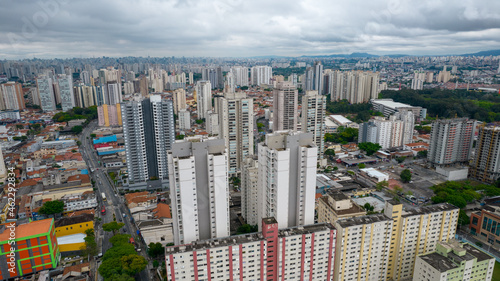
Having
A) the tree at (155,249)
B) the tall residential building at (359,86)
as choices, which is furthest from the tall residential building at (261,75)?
the tree at (155,249)

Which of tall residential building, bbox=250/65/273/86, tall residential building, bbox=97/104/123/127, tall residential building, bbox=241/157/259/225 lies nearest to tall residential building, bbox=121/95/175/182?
tall residential building, bbox=241/157/259/225

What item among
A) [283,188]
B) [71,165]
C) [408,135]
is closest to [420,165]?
[408,135]

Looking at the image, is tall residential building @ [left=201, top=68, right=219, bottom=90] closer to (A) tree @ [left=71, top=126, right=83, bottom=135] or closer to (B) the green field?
(A) tree @ [left=71, top=126, right=83, bottom=135]

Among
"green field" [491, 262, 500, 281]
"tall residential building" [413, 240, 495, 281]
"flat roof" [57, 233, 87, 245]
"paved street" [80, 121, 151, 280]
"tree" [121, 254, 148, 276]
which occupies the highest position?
"tall residential building" [413, 240, 495, 281]

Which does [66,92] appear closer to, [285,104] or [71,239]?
[285,104]

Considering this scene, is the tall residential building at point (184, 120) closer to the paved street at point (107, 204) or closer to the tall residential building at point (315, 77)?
the paved street at point (107, 204)

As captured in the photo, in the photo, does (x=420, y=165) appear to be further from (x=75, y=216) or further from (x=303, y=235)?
(x=75, y=216)
